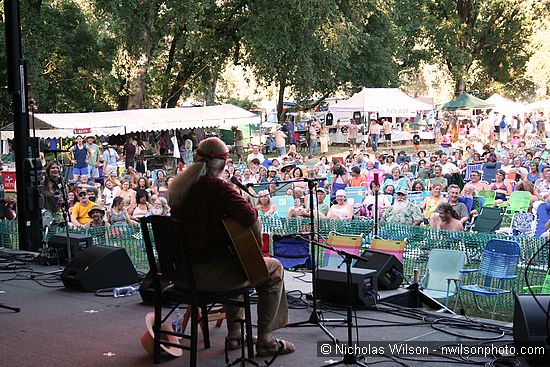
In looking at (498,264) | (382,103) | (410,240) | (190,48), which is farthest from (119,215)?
(382,103)

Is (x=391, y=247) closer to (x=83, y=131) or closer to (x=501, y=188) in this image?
(x=501, y=188)

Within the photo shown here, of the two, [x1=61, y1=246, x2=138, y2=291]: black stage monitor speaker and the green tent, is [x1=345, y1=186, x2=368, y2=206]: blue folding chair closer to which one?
[x1=61, y1=246, x2=138, y2=291]: black stage monitor speaker

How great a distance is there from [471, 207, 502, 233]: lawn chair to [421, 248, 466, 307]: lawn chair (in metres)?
2.86

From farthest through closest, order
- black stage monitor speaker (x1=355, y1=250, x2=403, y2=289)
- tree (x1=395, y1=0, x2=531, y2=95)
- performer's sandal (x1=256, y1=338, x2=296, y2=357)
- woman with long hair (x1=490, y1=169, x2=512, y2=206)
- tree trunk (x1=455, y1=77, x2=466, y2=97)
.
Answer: tree trunk (x1=455, y1=77, x2=466, y2=97) < tree (x1=395, y1=0, x2=531, y2=95) < woman with long hair (x1=490, y1=169, x2=512, y2=206) < black stage monitor speaker (x1=355, y1=250, x2=403, y2=289) < performer's sandal (x1=256, y1=338, x2=296, y2=357)

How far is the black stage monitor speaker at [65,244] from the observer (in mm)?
8219

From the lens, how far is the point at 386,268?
6.60 m

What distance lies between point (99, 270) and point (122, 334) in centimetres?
161

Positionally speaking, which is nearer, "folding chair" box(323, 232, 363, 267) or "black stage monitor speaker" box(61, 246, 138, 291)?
"black stage monitor speaker" box(61, 246, 138, 291)

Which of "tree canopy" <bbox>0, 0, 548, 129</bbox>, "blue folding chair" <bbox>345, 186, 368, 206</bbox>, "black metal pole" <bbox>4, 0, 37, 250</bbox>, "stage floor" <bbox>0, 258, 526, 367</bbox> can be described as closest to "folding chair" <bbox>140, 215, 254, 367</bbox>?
"stage floor" <bbox>0, 258, 526, 367</bbox>

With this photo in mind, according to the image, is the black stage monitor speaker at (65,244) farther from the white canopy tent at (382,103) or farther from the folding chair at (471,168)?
the white canopy tent at (382,103)

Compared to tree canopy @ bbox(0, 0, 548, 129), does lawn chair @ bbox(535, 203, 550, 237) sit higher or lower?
lower

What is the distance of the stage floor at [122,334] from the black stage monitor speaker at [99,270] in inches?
5.6

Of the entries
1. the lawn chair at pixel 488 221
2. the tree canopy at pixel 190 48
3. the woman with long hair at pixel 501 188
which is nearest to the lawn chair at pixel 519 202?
the woman with long hair at pixel 501 188

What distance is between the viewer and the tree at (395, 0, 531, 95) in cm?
3734
